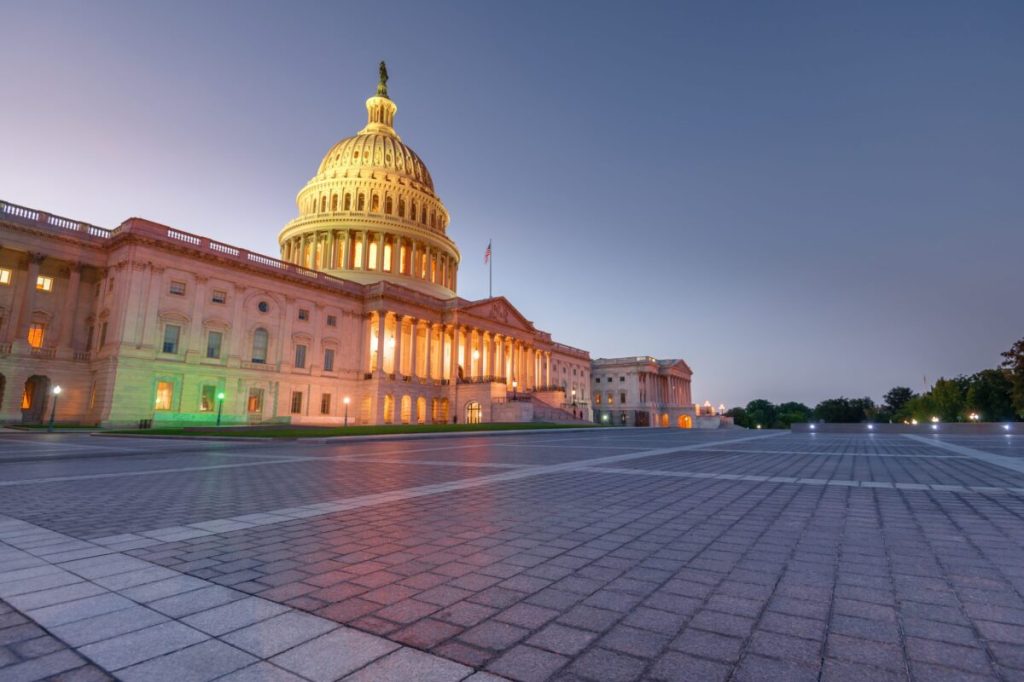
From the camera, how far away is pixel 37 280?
41.6m

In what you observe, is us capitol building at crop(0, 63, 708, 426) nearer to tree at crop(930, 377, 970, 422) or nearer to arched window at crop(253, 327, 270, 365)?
arched window at crop(253, 327, 270, 365)

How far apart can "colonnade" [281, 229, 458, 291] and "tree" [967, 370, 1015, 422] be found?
8122 cm

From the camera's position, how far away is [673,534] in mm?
6113

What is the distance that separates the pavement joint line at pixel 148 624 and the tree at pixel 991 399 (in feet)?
298

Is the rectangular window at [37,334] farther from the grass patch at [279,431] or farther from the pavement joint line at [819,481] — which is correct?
the pavement joint line at [819,481]

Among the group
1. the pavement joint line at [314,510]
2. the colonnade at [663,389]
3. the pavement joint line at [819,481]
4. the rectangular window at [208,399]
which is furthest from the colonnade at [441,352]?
the pavement joint line at [314,510]

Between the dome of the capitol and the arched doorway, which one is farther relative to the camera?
the dome of the capitol

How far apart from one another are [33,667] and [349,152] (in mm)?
91518

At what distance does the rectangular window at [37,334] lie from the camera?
1635 inches

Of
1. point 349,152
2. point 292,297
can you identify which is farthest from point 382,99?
point 292,297

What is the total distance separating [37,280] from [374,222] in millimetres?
39825

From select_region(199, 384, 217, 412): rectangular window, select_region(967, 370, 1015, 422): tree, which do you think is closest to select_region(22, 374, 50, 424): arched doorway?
select_region(199, 384, 217, 412): rectangular window

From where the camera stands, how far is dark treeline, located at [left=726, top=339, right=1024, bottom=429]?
53.7 m

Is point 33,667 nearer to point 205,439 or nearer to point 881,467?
point 881,467
